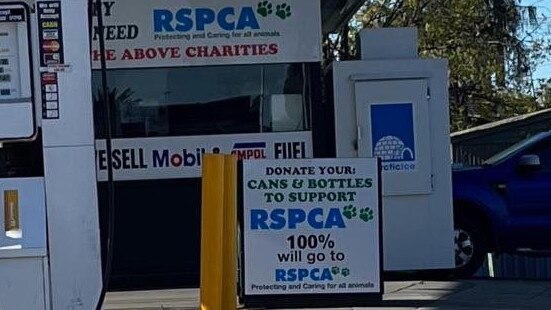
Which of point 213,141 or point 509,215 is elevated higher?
point 213,141

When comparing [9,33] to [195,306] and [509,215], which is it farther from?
[509,215]

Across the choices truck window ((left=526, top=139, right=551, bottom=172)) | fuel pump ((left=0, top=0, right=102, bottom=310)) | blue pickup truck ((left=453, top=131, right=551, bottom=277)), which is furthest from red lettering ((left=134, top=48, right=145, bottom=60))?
fuel pump ((left=0, top=0, right=102, bottom=310))

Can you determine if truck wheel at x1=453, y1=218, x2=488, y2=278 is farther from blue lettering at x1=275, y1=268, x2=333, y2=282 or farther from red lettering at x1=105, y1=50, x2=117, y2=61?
red lettering at x1=105, y1=50, x2=117, y2=61

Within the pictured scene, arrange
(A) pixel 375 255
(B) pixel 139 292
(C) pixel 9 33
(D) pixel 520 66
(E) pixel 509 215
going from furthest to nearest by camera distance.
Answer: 1. (D) pixel 520 66
2. (E) pixel 509 215
3. (B) pixel 139 292
4. (A) pixel 375 255
5. (C) pixel 9 33

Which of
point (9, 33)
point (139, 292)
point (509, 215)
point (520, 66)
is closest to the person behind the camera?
point (9, 33)

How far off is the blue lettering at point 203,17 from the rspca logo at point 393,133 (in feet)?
6.44

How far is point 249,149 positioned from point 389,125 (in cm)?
152

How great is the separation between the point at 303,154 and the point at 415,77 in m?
1.47

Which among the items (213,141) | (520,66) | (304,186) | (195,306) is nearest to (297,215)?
(304,186)

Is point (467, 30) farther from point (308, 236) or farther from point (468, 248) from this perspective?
point (308, 236)

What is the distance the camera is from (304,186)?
9242 millimetres

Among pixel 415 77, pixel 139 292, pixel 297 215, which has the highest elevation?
pixel 415 77

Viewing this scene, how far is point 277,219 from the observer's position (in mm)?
9219

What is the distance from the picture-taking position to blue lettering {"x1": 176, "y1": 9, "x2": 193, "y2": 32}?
11.0 meters
